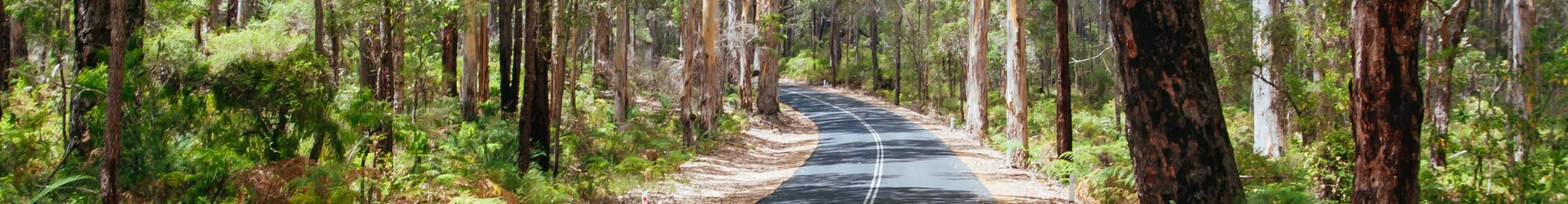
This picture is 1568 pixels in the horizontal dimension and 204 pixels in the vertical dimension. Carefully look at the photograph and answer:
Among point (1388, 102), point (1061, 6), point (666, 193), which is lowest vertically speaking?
point (666, 193)

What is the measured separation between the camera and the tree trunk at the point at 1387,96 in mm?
7516

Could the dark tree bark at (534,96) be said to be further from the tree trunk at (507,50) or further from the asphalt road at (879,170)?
the asphalt road at (879,170)

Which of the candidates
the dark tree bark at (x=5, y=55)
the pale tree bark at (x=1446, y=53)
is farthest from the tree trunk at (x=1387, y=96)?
the dark tree bark at (x=5, y=55)

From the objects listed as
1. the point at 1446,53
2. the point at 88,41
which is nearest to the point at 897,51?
the point at 1446,53

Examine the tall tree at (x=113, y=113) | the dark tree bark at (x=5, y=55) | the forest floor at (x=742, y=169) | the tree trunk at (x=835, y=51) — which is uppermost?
the tree trunk at (x=835, y=51)

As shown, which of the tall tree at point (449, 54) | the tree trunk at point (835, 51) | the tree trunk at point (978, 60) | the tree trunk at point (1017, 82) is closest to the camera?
the tree trunk at point (1017, 82)

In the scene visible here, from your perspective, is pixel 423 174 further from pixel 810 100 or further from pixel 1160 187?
pixel 810 100

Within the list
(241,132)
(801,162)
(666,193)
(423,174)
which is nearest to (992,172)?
(801,162)

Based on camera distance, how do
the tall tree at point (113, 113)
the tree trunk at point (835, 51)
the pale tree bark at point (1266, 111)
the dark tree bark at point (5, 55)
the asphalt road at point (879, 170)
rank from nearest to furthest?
1. the tall tree at point (113, 113)
2. the dark tree bark at point (5, 55)
3. the asphalt road at point (879, 170)
4. the pale tree bark at point (1266, 111)
5. the tree trunk at point (835, 51)

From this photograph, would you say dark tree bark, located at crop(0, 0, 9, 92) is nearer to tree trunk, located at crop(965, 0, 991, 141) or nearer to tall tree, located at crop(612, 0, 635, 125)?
tall tree, located at crop(612, 0, 635, 125)

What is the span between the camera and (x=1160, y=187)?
814 cm

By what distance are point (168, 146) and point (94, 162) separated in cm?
68

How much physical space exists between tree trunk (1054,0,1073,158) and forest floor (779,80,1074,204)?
696 millimetres

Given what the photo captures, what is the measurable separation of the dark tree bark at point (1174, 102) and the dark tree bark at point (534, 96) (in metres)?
8.68
